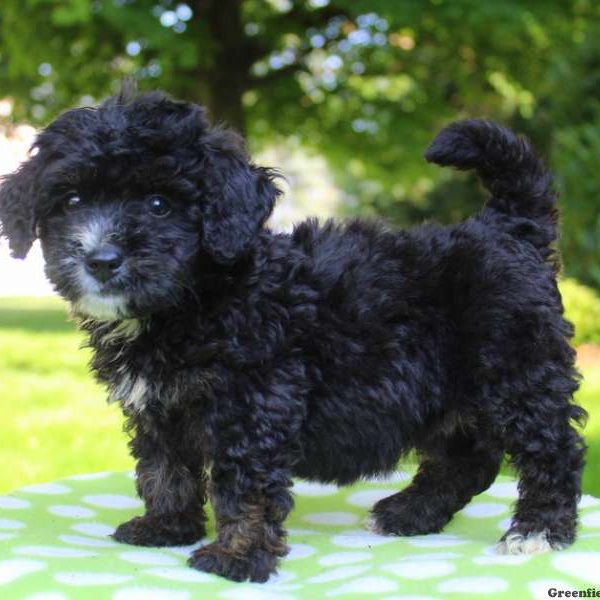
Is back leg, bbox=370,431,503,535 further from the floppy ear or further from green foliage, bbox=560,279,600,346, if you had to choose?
green foliage, bbox=560,279,600,346

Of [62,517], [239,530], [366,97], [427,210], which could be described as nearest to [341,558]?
[239,530]

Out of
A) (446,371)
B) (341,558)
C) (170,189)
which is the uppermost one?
(170,189)

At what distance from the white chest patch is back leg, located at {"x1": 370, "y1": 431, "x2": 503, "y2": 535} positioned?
128 centimetres

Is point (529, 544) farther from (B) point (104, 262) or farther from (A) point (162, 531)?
(B) point (104, 262)

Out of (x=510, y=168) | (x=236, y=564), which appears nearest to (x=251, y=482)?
(x=236, y=564)

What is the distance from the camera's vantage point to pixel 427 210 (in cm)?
1895

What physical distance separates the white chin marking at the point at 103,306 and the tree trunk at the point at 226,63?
29.0 ft

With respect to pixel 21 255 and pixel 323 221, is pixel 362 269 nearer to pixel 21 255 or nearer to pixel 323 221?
pixel 323 221

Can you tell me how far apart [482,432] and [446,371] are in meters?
0.37

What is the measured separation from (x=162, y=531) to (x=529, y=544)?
147 cm

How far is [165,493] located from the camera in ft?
13.0

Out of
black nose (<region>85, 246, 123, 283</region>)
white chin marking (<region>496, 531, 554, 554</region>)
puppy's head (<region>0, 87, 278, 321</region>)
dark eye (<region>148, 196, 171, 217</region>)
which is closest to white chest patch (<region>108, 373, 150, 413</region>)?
puppy's head (<region>0, 87, 278, 321</region>)

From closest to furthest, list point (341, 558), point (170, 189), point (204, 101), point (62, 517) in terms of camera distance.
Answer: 1. point (170, 189)
2. point (341, 558)
3. point (62, 517)
4. point (204, 101)

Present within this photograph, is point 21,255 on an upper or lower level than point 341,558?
upper
